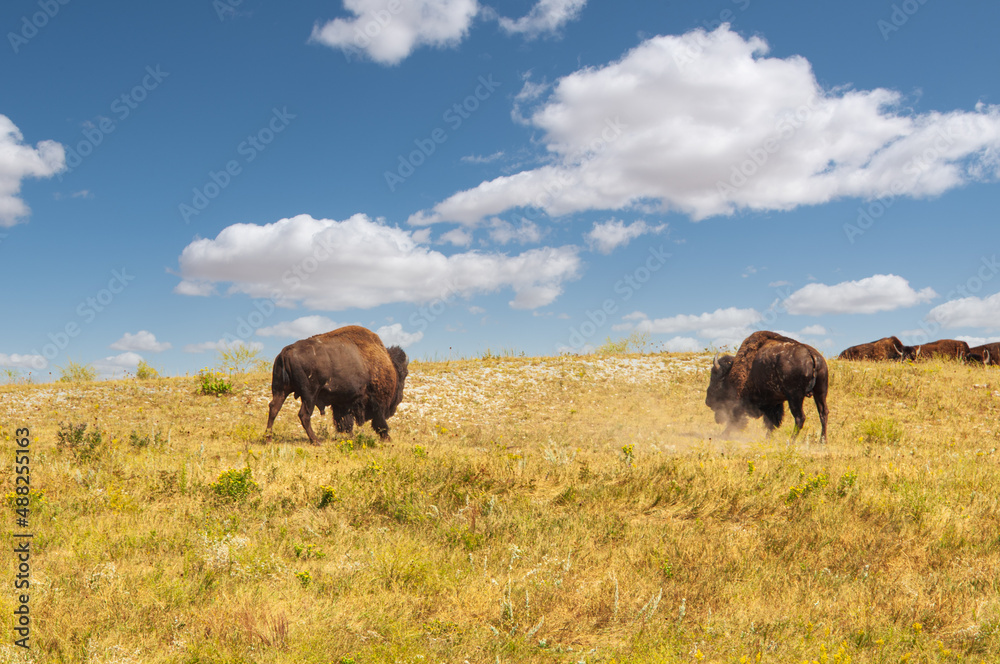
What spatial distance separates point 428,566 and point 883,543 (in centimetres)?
448

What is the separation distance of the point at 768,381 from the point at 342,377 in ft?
30.9

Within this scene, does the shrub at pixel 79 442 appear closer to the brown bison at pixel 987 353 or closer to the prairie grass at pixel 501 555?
the prairie grass at pixel 501 555

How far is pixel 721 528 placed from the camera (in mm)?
6207

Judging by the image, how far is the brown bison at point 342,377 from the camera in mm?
11195

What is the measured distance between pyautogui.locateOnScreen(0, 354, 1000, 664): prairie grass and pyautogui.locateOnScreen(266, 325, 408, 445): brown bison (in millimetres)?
1686

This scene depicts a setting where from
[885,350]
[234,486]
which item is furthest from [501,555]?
[885,350]

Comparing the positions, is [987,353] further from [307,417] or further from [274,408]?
[274,408]

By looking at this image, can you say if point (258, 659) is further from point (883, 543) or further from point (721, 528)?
point (883, 543)

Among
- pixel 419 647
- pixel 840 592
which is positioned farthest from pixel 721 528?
pixel 419 647

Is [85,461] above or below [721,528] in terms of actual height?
above

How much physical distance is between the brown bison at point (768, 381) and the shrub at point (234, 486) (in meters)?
11.1

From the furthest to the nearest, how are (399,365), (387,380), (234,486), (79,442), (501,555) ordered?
1. (399,365)
2. (387,380)
3. (79,442)
4. (234,486)
5. (501,555)

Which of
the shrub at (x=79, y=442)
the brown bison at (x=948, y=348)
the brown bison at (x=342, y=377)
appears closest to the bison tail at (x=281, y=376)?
the brown bison at (x=342, y=377)

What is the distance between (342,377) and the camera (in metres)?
11.5
